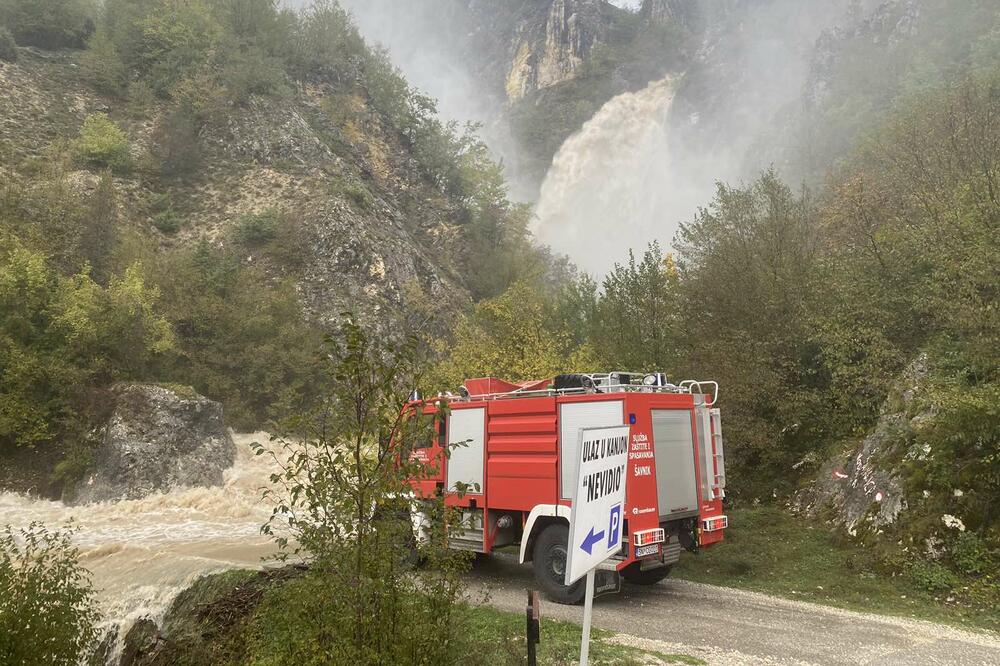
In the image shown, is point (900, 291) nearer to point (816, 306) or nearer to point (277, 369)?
point (816, 306)

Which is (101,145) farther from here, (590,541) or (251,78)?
(590,541)

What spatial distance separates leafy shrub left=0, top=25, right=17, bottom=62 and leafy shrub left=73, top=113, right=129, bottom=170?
9.08 meters

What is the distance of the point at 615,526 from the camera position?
172 inches

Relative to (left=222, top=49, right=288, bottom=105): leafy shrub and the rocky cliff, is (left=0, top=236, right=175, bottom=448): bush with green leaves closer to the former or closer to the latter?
the rocky cliff

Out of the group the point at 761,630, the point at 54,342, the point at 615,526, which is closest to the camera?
the point at 615,526

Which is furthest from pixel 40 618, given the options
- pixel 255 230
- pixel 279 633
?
pixel 255 230

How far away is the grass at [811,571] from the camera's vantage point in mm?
9391

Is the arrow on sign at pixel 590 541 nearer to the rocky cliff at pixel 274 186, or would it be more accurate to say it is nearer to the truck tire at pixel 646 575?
the truck tire at pixel 646 575

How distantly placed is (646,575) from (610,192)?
86.4m

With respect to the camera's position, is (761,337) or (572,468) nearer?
(572,468)

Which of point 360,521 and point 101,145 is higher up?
point 101,145

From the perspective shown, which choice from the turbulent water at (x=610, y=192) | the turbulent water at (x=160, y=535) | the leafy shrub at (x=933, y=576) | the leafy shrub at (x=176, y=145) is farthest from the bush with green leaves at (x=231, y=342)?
the turbulent water at (x=610, y=192)

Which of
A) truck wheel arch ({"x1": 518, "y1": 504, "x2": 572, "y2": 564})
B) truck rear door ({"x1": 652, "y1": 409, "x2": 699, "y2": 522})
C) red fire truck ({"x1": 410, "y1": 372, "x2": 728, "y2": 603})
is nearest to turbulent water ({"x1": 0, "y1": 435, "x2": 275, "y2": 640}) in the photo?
red fire truck ({"x1": 410, "y1": 372, "x2": 728, "y2": 603})

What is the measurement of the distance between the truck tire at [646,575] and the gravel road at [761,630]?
193mm
